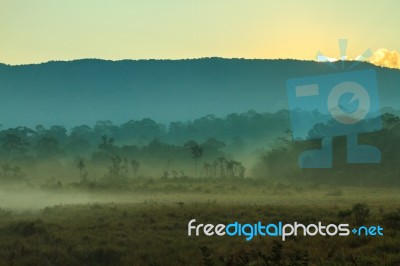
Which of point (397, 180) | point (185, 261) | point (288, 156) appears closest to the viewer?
point (185, 261)

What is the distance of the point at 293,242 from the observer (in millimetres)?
19594

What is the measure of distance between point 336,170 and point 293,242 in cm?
6700

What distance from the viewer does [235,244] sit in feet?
65.7

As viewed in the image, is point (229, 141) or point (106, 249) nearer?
point (106, 249)

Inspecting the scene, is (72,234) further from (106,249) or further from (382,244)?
(382,244)

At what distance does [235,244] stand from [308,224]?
6.82 meters

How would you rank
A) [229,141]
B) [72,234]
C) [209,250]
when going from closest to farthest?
1. [209,250]
2. [72,234]
3. [229,141]

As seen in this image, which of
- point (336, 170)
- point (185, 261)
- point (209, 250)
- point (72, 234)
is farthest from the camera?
point (336, 170)

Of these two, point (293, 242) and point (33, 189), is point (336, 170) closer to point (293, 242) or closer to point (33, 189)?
point (33, 189)

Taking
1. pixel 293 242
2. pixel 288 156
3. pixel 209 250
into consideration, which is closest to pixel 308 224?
pixel 293 242

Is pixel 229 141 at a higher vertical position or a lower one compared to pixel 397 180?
higher

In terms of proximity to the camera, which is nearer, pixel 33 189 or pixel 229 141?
pixel 33 189

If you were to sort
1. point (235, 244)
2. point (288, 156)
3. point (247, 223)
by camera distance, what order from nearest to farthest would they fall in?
point (235, 244), point (247, 223), point (288, 156)

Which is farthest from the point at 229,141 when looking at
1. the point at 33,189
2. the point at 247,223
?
the point at 247,223
